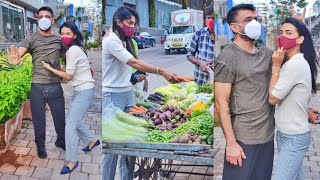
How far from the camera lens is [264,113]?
2064mm

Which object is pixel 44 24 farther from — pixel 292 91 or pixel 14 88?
pixel 292 91

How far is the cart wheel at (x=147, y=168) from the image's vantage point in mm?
2613

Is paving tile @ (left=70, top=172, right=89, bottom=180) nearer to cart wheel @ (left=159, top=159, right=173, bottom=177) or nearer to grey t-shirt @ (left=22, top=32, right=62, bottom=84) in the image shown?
cart wheel @ (left=159, top=159, right=173, bottom=177)

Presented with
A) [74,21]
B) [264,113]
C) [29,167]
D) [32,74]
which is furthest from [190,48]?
[29,167]

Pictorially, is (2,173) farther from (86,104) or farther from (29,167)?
(86,104)

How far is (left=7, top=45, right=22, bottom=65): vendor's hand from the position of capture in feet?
7.68

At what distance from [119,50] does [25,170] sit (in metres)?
1.08

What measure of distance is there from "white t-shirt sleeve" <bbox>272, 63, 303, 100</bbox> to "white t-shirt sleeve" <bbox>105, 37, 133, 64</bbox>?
32.5 inches

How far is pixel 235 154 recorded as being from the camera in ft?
6.84

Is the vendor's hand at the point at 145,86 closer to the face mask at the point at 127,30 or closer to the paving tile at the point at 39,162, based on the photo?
the face mask at the point at 127,30

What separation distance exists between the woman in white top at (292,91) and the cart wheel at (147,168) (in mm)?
871

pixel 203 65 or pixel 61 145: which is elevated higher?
pixel 203 65

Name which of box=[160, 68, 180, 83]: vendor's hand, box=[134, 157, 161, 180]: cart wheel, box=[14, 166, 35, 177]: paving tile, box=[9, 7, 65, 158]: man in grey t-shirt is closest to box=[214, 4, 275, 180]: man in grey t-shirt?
box=[160, 68, 180, 83]: vendor's hand

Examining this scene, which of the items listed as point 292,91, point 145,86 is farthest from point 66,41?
point 292,91
